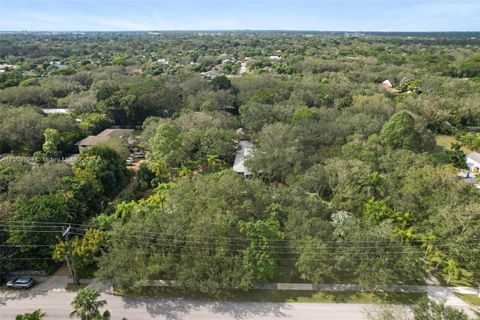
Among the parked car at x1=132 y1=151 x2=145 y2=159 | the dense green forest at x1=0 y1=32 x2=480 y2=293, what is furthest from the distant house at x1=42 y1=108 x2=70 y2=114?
the parked car at x1=132 y1=151 x2=145 y2=159

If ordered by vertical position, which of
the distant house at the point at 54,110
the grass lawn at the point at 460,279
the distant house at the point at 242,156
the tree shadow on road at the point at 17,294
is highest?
the distant house at the point at 54,110

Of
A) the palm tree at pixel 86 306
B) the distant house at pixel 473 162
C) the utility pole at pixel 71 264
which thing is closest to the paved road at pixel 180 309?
the utility pole at pixel 71 264

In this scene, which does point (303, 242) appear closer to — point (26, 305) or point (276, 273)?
point (276, 273)

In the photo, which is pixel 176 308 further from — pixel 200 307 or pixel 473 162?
pixel 473 162

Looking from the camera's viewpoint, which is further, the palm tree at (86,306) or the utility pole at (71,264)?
the utility pole at (71,264)

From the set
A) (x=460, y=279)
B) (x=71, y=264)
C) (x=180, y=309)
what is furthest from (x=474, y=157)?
(x=71, y=264)

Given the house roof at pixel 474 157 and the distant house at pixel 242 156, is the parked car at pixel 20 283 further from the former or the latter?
the house roof at pixel 474 157

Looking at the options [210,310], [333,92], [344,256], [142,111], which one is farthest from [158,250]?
[333,92]
